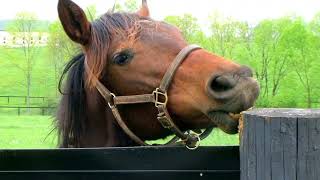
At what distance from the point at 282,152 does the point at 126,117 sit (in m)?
1.63

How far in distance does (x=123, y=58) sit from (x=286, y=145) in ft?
5.50

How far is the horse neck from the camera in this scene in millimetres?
3273

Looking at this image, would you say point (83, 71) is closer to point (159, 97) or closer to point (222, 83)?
point (159, 97)

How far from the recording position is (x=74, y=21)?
3.23 m

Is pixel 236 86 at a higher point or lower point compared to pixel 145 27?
lower

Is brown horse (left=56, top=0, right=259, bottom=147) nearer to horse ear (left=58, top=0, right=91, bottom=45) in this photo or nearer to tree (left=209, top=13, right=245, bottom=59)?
horse ear (left=58, top=0, right=91, bottom=45)

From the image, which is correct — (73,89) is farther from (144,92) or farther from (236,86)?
(236,86)

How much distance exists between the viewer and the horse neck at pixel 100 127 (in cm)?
327

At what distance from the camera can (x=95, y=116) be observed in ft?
10.9

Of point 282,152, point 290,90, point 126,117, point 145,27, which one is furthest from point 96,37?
point 290,90

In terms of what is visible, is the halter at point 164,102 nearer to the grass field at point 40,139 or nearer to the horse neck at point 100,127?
the horse neck at point 100,127

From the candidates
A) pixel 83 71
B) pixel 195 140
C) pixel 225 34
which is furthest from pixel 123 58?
pixel 225 34

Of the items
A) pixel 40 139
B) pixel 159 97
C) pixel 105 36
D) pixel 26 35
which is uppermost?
→ pixel 26 35

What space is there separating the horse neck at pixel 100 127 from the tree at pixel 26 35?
3200cm
